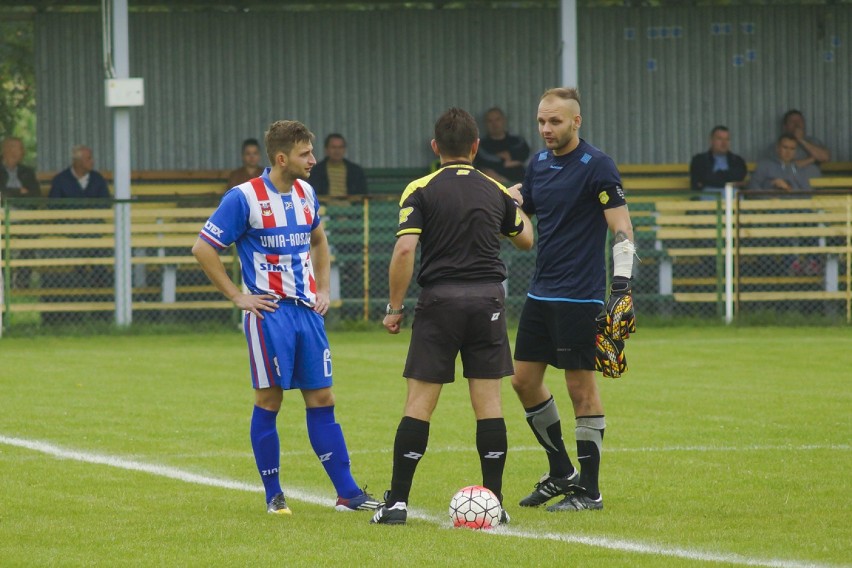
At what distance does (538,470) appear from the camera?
855 centimetres

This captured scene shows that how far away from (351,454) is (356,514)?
6.59 feet

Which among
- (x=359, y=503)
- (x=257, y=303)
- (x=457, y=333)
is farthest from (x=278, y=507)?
(x=457, y=333)

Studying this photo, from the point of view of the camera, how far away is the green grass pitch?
620 centimetres

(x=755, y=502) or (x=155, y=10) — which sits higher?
(x=155, y=10)

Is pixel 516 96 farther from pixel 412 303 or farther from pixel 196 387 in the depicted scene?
pixel 196 387

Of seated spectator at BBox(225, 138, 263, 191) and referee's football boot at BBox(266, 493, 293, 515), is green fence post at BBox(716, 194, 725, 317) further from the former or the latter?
referee's football boot at BBox(266, 493, 293, 515)

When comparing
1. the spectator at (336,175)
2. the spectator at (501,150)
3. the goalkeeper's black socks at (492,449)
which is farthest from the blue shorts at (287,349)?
the spectator at (501,150)

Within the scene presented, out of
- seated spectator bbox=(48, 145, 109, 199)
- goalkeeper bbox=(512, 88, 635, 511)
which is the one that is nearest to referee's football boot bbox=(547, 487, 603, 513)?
goalkeeper bbox=(512, 88, 635, 511)

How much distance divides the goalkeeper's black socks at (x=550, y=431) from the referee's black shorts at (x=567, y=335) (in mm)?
282

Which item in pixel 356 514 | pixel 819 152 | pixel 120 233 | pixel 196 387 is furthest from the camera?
pixel 819 152

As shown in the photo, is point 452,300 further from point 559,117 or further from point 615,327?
point 559,117

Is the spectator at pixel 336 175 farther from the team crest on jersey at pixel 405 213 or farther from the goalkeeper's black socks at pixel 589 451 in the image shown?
the team crest on jersey at pixel 405 213

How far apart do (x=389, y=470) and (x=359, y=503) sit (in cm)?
131

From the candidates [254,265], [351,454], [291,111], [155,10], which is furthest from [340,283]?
[254,265]
